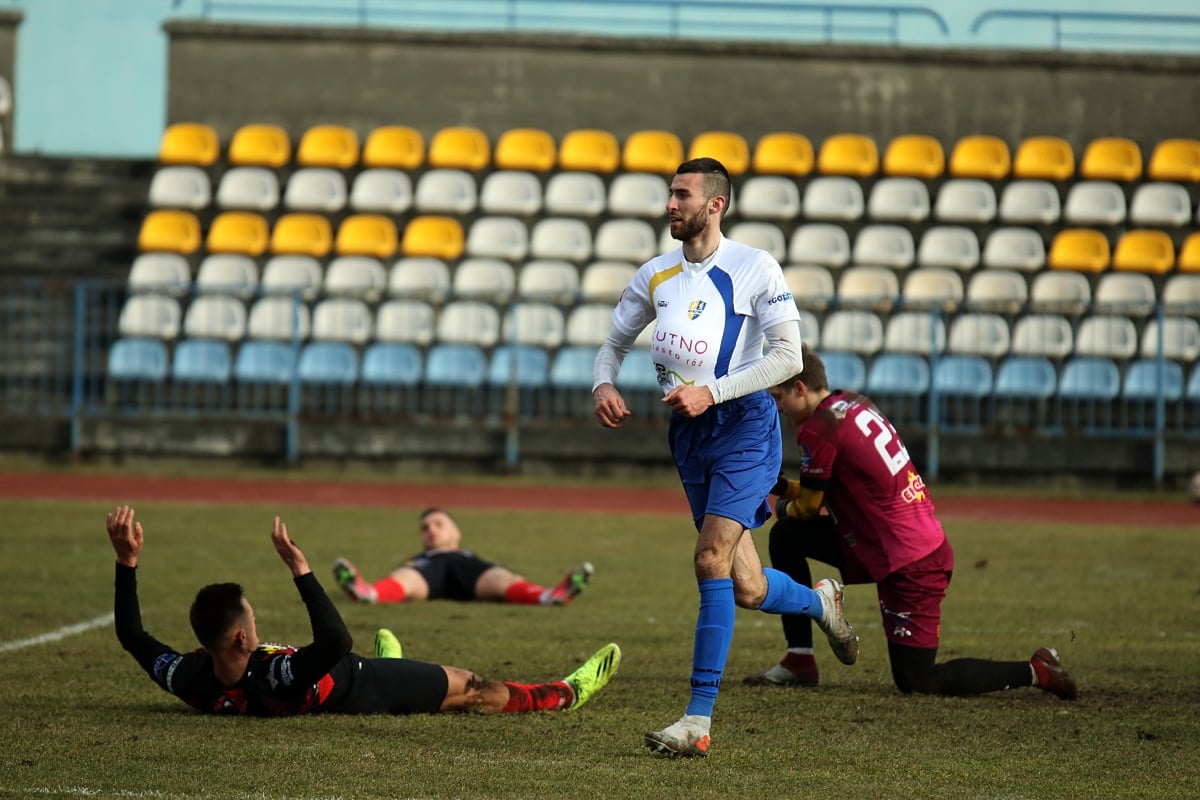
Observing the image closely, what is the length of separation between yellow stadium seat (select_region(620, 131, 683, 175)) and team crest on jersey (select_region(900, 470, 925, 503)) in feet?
55.0

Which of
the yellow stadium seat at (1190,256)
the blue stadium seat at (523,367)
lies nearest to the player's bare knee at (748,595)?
the blue stadium seat at (523,367)

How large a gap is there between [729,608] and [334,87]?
2087 centimetres

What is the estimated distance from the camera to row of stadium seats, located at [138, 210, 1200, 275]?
21.7m

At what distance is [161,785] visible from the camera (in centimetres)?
490

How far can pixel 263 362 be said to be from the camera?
1956cm

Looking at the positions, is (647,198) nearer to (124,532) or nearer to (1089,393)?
(1089,393)

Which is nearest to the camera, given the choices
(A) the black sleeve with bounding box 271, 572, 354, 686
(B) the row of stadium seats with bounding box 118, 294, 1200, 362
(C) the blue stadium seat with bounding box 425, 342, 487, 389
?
(A) the black sleeve with bounding box 271, 572, 354, 686

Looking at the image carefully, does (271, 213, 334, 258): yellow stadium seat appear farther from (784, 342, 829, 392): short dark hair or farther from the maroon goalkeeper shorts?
the maroon goalkeeper shorts

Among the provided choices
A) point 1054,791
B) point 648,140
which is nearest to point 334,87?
point 648,140

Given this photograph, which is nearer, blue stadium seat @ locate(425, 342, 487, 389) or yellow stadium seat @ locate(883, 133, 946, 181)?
blue stadium seat @ locate(425, 342, 487, 389)

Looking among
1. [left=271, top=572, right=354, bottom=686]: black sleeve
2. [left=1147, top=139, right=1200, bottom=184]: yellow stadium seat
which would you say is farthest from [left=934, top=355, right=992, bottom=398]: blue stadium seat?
[left=271, top=572, right=354, bottom=686]: black sleeve

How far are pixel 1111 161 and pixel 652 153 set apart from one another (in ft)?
22.7

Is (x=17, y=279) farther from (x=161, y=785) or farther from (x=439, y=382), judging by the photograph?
(x=161, y=785)

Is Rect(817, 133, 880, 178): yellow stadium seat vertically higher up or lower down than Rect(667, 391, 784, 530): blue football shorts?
higher up
